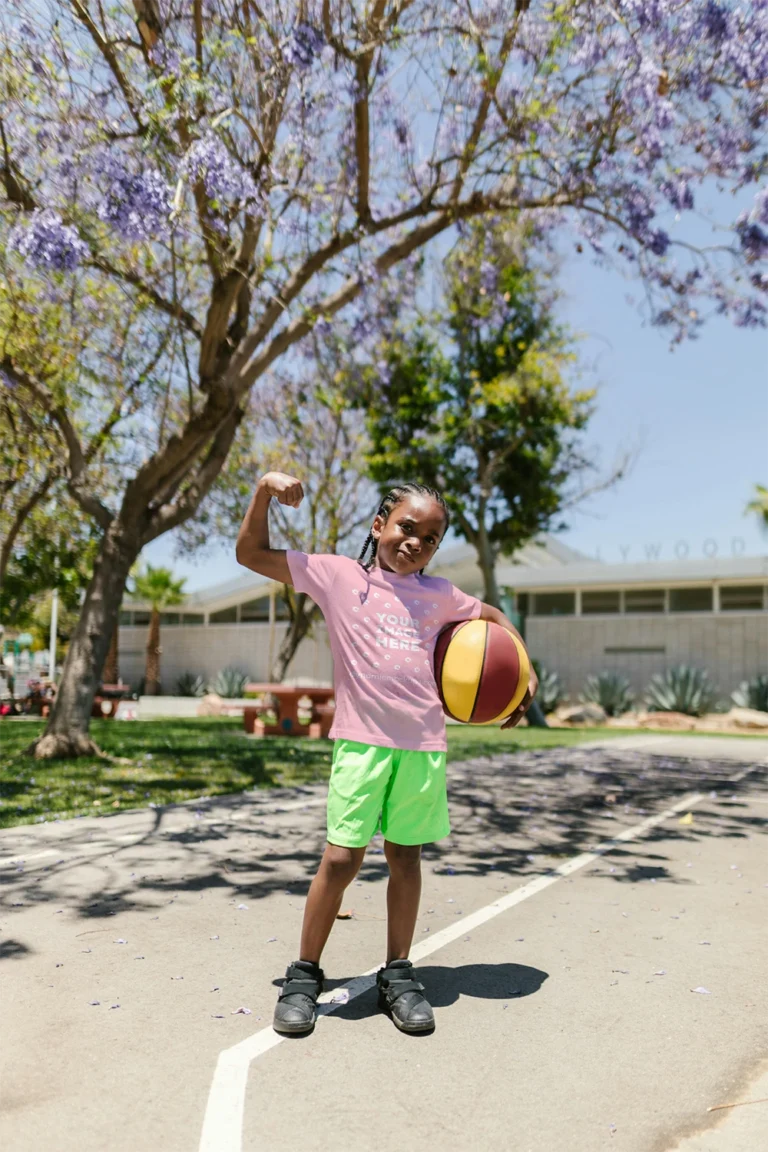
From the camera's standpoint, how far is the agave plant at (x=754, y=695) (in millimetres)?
25844

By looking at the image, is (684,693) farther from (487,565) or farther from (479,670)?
(479,670)

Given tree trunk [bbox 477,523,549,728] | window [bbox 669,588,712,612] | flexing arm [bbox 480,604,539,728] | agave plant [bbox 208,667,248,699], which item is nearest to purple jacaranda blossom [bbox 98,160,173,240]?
flexing arm [bbox 480,604,539,728]

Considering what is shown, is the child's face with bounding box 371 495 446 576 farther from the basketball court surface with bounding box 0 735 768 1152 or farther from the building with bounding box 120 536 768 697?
the building with bounding box 120 536 768 697

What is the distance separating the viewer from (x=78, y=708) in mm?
11906

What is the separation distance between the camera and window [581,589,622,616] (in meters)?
30.8

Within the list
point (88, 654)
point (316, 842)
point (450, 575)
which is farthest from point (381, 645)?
point (450, 575)

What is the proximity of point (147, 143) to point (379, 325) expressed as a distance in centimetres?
730

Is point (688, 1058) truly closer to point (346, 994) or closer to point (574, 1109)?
point (574, 1109)

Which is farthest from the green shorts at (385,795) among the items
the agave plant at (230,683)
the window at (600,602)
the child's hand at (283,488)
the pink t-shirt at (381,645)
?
the agave plant at (230,683)

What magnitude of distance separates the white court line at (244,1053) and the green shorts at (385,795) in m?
0.72

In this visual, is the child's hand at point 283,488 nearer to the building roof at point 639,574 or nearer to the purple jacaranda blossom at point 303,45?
the purple jacaranda blossom at point 303,45

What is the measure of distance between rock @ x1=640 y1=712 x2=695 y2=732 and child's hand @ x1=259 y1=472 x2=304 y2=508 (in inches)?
894

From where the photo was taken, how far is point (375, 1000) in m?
3.79

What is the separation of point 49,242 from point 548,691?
875 inches
